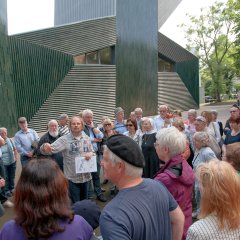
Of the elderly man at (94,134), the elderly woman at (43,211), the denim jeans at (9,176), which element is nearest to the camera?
the elderly woman at (43,211)

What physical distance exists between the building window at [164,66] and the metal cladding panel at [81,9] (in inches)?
331

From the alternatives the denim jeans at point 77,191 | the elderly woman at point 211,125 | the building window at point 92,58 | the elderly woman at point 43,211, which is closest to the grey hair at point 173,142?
the elderly woman at point 43,211

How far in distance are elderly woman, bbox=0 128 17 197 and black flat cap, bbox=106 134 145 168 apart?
5735mm

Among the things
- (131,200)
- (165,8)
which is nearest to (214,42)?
(165,8)

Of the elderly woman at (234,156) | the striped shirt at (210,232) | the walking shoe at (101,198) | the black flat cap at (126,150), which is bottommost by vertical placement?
the walking shoe at (101,198)

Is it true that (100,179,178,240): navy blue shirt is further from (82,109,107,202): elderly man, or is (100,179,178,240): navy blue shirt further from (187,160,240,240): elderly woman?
(82,109,107,202): elderly man

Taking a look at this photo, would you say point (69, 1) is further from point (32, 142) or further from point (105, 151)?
point (105, 151)

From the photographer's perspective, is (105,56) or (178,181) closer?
(178,181)

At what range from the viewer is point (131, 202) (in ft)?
6.68

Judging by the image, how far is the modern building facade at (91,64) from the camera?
16.5m

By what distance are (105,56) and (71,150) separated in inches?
644

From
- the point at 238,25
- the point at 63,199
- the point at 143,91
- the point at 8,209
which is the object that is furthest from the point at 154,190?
the point at 238,25

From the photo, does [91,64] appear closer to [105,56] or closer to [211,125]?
[105,56]

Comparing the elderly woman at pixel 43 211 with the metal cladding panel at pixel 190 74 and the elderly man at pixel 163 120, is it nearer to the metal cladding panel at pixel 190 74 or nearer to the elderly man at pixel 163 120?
the elderly man at pixel 163 120
